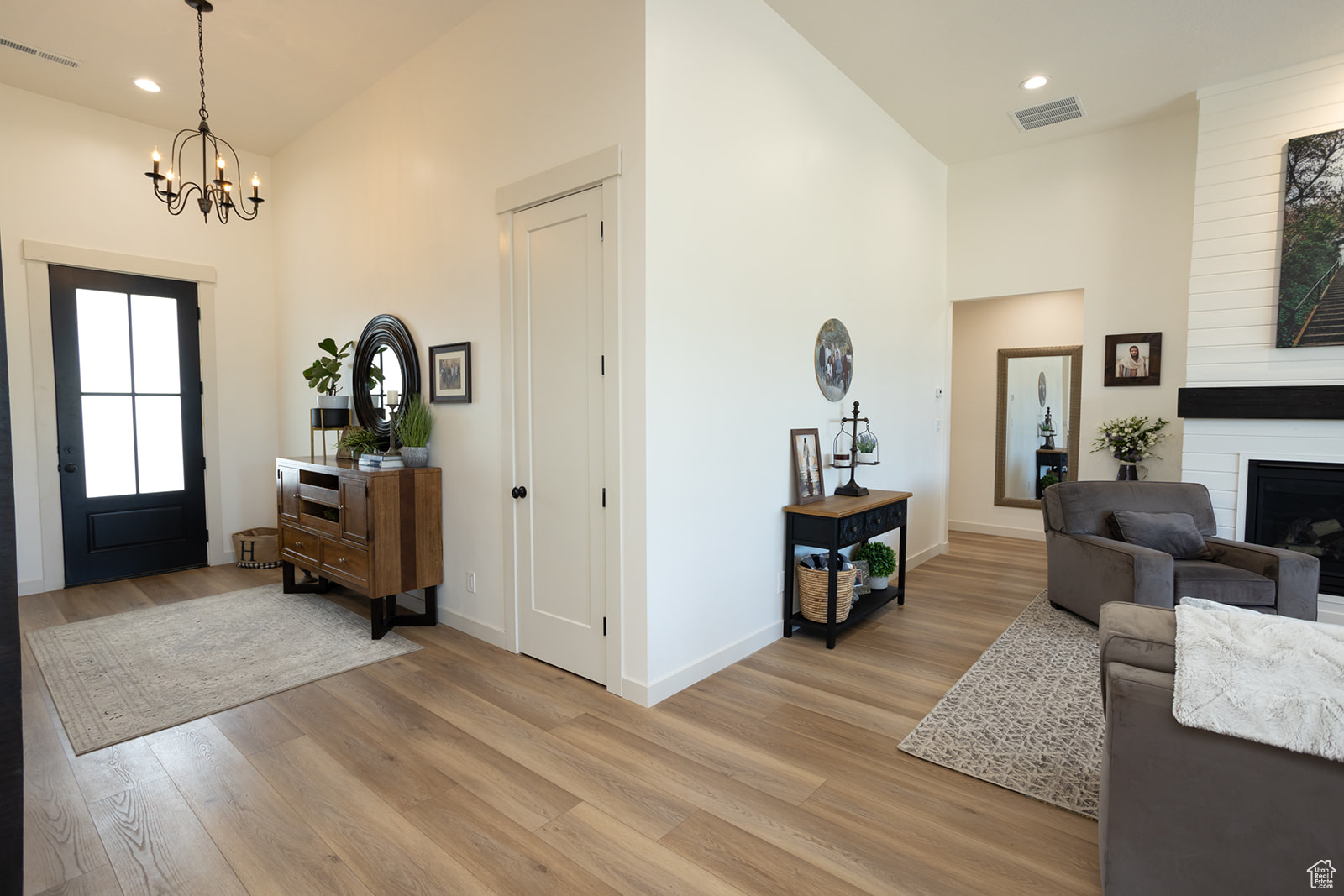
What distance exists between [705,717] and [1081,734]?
5.09 feet

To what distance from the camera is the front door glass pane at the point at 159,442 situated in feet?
16.9

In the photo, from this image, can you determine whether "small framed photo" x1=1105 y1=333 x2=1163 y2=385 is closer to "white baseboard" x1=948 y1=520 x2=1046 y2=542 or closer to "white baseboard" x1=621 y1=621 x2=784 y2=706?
"white baseboard" x1=948 y1=520 x2=1046 y2=542

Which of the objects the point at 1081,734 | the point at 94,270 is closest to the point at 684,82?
the point at 1081,734

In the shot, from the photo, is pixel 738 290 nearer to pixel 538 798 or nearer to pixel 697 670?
pixel 697 670

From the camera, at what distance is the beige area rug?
9.59ft

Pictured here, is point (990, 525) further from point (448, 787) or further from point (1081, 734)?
point (448, 787)

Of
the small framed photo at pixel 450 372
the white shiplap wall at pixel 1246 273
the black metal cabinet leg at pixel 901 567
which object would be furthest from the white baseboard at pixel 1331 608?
the small framed photo at pixel 450 372

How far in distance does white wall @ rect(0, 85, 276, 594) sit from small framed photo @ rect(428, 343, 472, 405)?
2.71 m

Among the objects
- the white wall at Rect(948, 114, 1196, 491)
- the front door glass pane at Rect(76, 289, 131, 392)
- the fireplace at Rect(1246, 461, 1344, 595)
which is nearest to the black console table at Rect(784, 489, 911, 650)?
the fireplace at Rect(1246, 461, 1344, 595)

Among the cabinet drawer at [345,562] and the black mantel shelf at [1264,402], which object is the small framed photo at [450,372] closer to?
the cabinet drawer at [345,562]

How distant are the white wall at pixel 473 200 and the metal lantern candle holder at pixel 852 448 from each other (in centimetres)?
181

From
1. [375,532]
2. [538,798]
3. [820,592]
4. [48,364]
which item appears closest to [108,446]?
[48,364]

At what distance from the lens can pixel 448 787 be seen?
2342 millimetres

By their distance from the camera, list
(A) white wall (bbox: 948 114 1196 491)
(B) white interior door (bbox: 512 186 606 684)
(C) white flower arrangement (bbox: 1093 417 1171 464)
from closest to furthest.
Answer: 1. (B) white interior door (bbox: 512 186 606 684)
2. (A) white wall (bbox: 948 114 1196 491)
3. (C) white flower arrangement (bbox: 1093 417 1171 464)
